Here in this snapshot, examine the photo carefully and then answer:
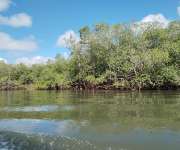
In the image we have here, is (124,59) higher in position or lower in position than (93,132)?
higher

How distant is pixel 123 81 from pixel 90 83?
1011cm

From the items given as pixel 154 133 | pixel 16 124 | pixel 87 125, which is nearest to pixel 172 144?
pixel 154 133

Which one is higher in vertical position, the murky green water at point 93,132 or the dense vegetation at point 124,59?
the dense vegetation at point 124,59

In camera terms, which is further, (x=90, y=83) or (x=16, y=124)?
(x=90, y=83)

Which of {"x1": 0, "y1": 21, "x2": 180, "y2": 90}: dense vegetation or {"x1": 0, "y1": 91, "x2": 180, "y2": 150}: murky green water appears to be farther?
{"x1": 0, "y1": 21, "x2": 180, "y2": 90}: dense vegetation

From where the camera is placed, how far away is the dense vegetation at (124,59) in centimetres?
7069

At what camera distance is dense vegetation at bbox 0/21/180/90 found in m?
70.7

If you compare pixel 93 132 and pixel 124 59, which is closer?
pixel 93 132

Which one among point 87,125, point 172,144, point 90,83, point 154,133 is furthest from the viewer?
point 90,83

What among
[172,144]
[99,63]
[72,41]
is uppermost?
[72,41]

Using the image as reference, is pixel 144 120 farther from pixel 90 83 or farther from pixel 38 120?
pixel 90 83

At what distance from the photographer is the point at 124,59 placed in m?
74.1

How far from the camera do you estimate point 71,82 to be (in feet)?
285

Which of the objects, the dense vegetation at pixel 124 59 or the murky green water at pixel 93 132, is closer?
the murky green water at pixel 93 132
